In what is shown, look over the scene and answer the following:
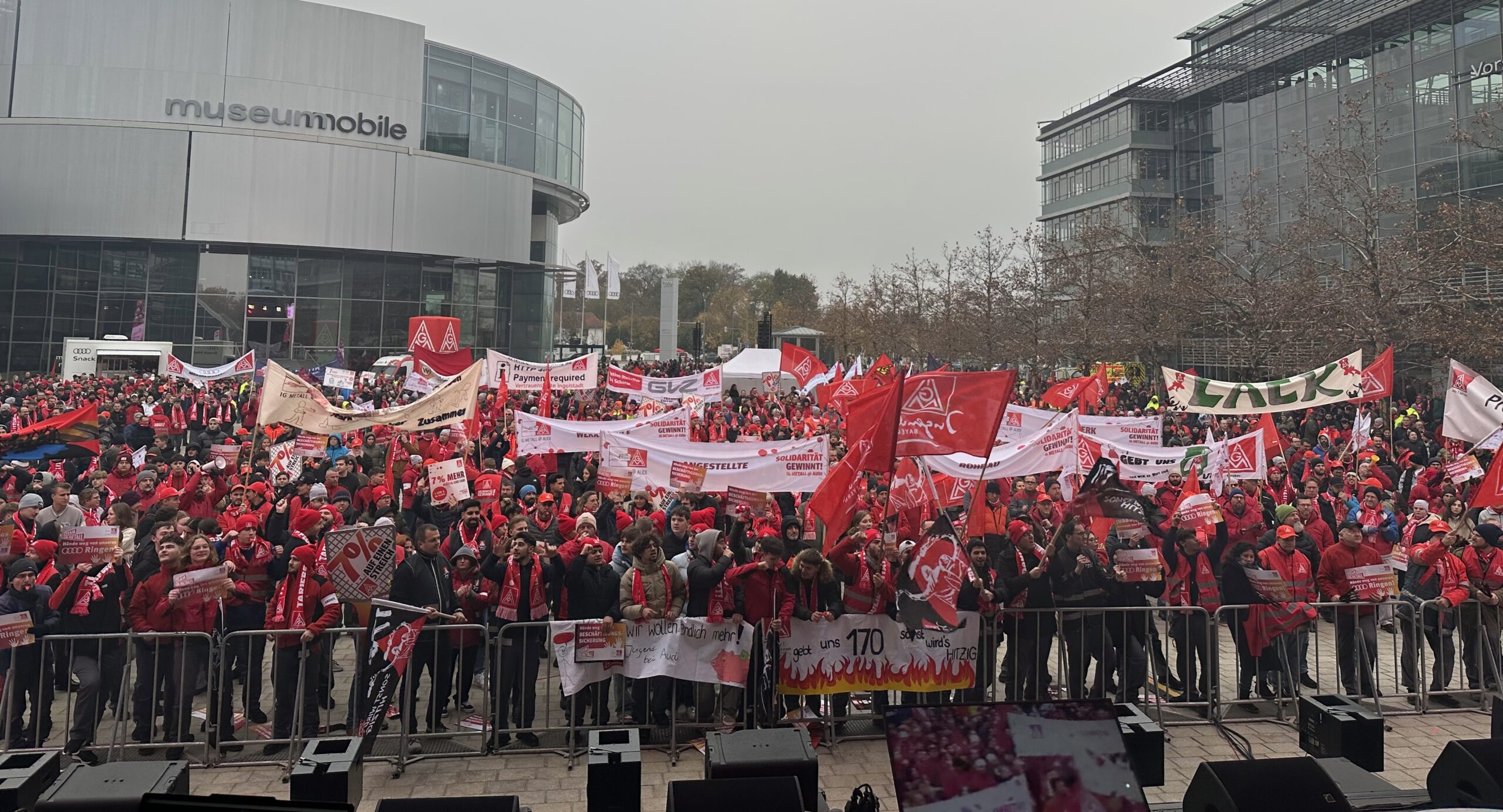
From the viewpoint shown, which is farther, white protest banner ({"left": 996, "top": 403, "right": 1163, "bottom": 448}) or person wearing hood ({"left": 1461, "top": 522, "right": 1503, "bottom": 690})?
white protest banner ({"left": 996, "top": 403, "right": 1163, "bottom": 448})

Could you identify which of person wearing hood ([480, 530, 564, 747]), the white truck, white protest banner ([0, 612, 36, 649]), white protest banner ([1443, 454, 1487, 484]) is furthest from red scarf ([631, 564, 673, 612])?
the white truck

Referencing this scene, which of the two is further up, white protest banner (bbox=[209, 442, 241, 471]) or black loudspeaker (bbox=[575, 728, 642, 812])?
white protest banner (bbox=[209, 442, 241, 471])

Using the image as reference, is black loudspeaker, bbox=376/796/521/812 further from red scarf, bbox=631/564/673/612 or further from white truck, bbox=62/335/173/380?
white truck, bbox=62/335/173/380

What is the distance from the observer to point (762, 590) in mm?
8203

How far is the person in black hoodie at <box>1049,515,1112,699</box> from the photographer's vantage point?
859cm

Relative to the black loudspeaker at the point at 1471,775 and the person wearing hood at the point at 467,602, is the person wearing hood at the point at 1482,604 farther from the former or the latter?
the person wearing hood at the point at 467,602

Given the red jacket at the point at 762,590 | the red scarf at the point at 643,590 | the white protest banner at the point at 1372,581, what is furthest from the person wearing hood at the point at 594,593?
the white protest banner at the point at 1372,581

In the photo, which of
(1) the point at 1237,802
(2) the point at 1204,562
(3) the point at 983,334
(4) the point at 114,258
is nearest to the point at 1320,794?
(1) the point at 1237,802

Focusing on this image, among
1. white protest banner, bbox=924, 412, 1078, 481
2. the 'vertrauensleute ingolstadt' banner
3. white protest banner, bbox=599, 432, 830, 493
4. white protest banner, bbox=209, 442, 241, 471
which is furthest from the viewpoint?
the 'vertrauensleute ingolstadt' banner

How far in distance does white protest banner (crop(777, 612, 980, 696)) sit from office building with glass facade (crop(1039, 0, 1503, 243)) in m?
28.1

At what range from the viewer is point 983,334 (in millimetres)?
42312

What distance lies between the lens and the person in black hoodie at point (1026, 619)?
837cm

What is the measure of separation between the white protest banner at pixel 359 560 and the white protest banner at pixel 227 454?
8.52 m

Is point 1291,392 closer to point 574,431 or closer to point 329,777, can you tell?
point 574,431
